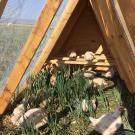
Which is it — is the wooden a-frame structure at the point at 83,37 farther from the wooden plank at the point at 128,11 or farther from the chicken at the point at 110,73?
the chicken at the point at 110,73

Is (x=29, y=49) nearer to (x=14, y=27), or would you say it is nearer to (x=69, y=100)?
(x=14, y=27)

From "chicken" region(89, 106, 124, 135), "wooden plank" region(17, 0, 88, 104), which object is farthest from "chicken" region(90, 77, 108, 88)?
"chicken" region(89, 106, 124, 135)

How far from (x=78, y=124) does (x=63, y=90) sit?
0.56 meters

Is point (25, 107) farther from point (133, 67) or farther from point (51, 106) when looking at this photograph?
point (133, 67)

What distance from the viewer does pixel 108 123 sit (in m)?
3.74

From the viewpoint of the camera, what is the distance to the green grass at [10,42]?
153 inches

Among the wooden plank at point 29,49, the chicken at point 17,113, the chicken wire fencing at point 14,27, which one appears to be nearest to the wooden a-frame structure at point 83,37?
the wooden plank at point 29,49

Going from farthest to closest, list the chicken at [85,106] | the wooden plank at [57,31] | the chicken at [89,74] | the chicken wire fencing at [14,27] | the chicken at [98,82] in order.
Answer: the chicken at [89,74] → the chicken at [98,82] → the wooden plank at [57,31] → the chicken at [85,106] → the chicken wire fencing at [14,27]

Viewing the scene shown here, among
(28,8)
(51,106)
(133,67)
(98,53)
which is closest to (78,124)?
(51,106)

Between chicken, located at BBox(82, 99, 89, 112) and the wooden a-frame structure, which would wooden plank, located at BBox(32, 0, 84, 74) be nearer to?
the wooden a-frame structure

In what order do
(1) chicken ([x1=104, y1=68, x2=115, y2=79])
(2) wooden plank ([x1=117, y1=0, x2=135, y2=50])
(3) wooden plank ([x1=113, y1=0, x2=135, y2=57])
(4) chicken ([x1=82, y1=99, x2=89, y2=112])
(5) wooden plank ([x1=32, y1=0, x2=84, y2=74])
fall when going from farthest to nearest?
(1) chicken ([x1=104, y1=68, x2=115, y2=79])
(5) wooden plank ([x1=32, y1=0, x2=84, y2=74])
(4) chicken ([x1=82, y1=99, x2=89, y2=112])
(3) wooden plank ([x1=113, y1=0, x2=135, y2=57])
(2) wooden plank ([x1=117, y1=0, x2=135, y2=50])

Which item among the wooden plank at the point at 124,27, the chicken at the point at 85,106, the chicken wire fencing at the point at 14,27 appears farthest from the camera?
the chicken at the point at 85,106

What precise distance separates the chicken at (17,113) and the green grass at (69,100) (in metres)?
0.06

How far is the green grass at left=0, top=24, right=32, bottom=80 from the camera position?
3.88 m
